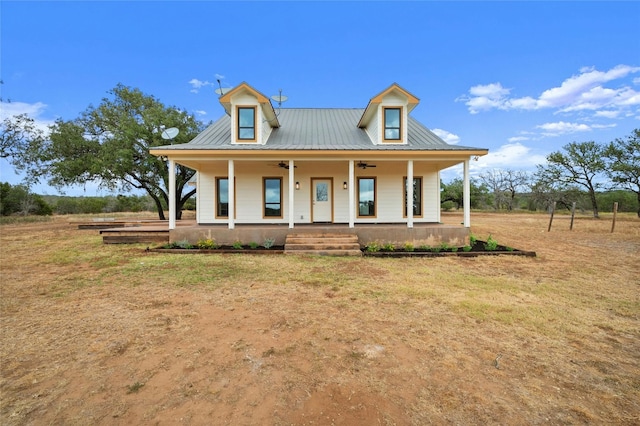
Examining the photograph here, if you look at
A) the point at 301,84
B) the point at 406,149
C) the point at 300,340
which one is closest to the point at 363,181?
the point at 406,149

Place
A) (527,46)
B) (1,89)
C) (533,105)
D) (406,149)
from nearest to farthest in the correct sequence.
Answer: (406,149) → (527,46) → (1,89) → (533,105)

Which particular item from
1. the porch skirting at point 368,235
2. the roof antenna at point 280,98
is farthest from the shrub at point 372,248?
the roof antenna at point 280,98

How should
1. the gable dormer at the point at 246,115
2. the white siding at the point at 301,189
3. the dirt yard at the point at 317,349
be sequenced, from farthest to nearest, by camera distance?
the white siding at the point at 301,189, the gable dormer at the point at 246,115, the dirt yard at the point at 317,349

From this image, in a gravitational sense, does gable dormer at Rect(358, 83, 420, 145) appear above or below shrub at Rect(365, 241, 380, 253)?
above

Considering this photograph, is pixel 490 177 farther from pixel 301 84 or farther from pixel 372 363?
pixel 372 363

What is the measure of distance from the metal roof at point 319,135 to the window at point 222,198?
5.75ft

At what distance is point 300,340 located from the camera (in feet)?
11.0

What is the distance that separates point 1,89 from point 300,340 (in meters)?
28.2

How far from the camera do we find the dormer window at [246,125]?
11.2m

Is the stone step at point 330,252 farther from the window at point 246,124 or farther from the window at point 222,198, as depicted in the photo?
the window at point 246,124

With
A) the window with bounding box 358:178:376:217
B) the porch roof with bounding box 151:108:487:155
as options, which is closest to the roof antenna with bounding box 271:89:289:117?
the porch roof with bounding box 151:108:487:155

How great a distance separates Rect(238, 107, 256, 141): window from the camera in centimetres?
1120

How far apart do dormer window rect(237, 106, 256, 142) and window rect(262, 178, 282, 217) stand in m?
1.92

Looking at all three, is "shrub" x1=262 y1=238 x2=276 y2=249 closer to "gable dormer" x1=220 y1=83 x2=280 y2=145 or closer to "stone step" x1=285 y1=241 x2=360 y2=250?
"stone step" x1=285 y1=241 x2=360 y2=250
